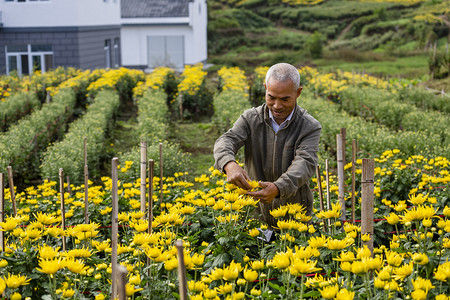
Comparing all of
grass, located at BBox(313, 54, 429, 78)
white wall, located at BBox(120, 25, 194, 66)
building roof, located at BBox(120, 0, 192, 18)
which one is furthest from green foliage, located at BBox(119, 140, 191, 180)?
building roof, located at BBox(120, 0, 192, 18)

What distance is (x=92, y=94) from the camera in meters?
12.4

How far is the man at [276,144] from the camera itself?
8.70ft

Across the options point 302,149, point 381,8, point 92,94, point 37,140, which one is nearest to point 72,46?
point 92,94

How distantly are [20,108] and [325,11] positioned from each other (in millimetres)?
35533

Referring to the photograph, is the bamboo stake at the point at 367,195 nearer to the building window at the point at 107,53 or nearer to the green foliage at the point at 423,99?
the green foliage at the point at 423,99

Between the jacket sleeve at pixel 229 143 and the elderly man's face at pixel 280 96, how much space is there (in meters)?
0.26

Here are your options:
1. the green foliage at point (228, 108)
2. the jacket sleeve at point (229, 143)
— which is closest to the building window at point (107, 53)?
the green foliage at point (228, 108)

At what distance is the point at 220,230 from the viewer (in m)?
2.65

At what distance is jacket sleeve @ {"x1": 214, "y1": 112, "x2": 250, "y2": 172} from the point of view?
109 inches

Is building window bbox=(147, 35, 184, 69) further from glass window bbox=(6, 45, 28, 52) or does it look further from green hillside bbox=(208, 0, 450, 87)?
glass window bbox=(6, 45, 28, 52)

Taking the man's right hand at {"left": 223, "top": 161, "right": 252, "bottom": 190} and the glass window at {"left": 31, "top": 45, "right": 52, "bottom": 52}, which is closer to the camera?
the man's right hand at {"left": 223, "top": 161, "right": 252, "bottom": 190}

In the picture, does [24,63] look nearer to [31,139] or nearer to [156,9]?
[156,9]

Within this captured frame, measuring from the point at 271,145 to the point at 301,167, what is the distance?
37 centimetres

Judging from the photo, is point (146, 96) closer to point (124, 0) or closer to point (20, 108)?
point (20, 108)
